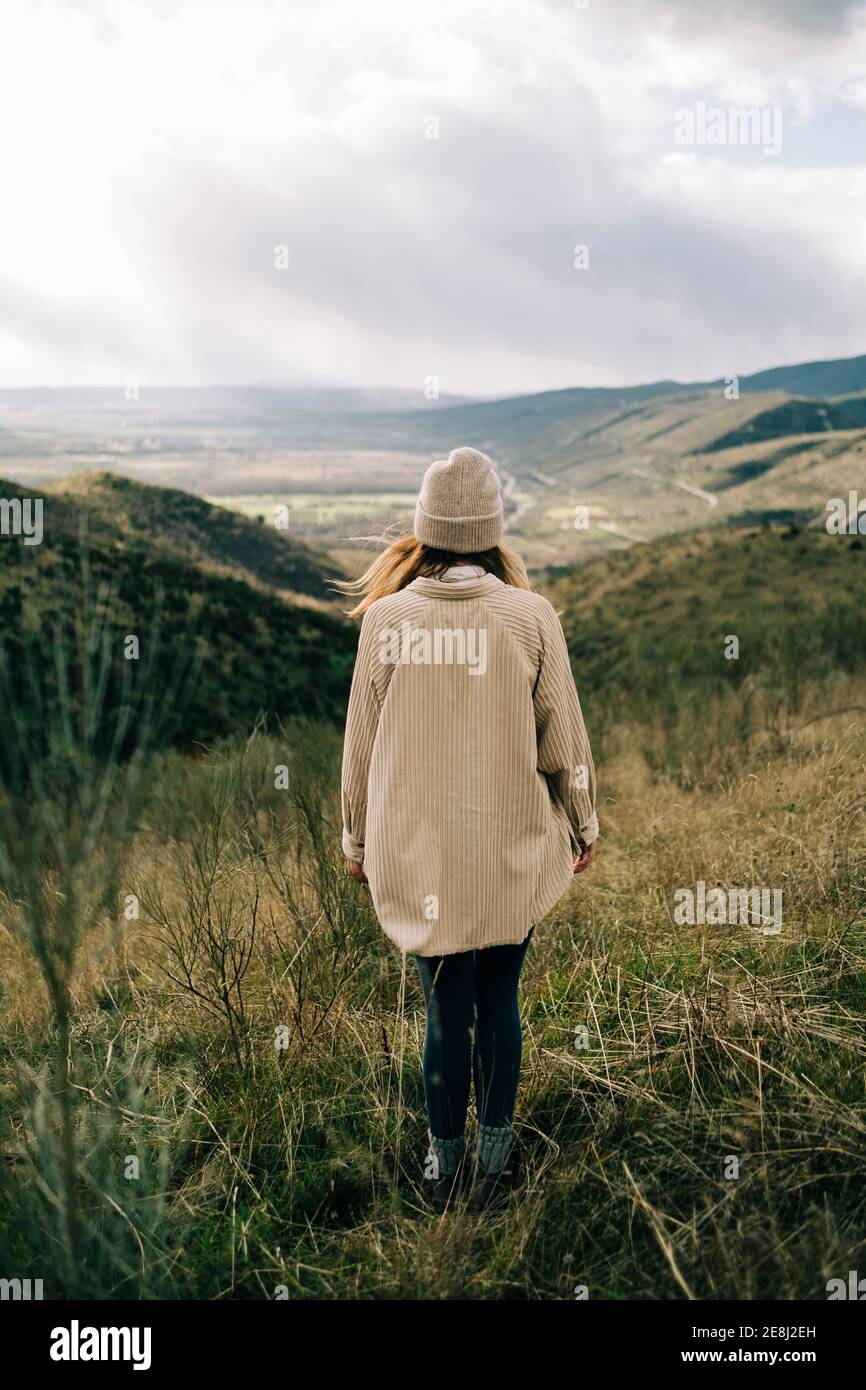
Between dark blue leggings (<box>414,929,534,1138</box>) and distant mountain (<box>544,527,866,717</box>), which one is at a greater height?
distant mountain (<box>544,527,866,717</box>)

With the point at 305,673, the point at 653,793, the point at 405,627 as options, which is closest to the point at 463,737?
the point at 405,627

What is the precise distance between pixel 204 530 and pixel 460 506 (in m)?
48.9

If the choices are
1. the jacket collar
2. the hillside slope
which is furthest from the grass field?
the hillside slope

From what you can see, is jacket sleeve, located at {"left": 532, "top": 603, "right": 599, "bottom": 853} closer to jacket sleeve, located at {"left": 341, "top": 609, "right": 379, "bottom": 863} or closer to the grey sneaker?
jacket sleeve, located at {"left": 341, "top": 609, "right": 379, "bottom": 863}

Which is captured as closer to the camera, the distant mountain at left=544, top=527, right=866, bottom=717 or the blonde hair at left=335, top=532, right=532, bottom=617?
the blonde hair at left=335, top=532, right=532, bottom=617

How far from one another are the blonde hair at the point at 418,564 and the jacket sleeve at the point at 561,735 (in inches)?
6.8

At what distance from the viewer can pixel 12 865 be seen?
155cm

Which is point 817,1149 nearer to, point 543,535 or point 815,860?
point 815,860

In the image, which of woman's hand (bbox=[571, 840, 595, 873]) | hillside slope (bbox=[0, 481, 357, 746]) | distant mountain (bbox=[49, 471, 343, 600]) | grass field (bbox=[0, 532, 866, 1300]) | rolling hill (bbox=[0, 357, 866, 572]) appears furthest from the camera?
rolling hill (bbox=[0, 357, 866, 572])

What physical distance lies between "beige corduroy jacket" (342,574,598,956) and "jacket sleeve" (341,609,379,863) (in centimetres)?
1

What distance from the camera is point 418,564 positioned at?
6.90ft

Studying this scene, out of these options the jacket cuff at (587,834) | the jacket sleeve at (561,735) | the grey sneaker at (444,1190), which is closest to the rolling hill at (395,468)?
the jacket sleeve at (561,735)

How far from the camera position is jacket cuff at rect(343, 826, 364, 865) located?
7.18 feet
